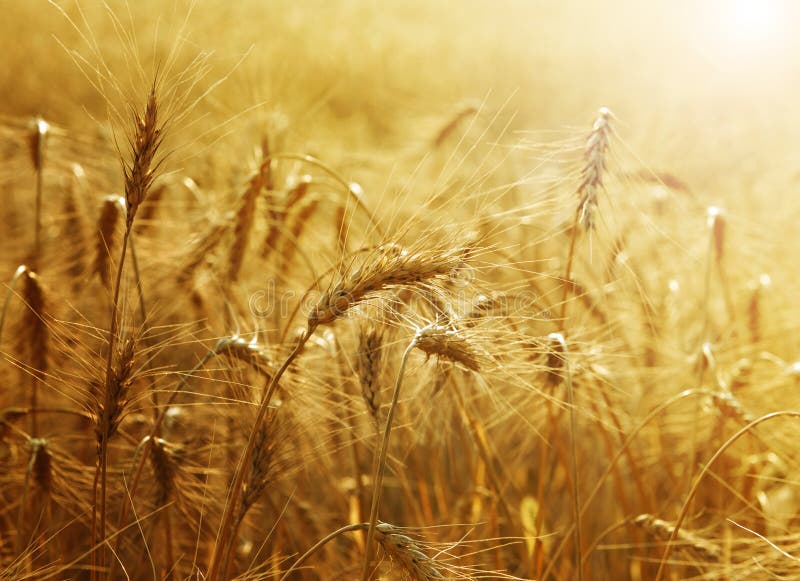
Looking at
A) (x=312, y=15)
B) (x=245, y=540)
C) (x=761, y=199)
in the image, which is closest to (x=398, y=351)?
(x=245, y=540)

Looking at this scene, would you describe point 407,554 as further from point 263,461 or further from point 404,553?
point 263,461

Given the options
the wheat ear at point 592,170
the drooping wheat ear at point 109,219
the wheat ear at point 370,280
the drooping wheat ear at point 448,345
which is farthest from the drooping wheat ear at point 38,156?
the wheat ear at point 592,170

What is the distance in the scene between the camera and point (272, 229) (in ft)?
6.38

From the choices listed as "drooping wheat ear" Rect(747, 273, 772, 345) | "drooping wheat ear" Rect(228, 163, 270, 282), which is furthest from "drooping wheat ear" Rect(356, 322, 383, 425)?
"drooping wheat ear" Rect(747, 273, 772, 345)

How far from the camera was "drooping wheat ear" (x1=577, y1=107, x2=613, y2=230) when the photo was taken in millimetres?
1192

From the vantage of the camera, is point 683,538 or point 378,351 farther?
point 683,538

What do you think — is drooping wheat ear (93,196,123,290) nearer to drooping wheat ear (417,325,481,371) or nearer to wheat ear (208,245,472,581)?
wheat ear (208,245,472,581)

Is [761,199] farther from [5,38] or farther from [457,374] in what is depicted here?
[5,38]

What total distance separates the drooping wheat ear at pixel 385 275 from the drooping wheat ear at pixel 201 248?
2.49 ft

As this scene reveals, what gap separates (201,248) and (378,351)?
72 centimetres

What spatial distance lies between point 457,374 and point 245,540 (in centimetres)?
77

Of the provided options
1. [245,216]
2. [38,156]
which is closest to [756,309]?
[245,216]

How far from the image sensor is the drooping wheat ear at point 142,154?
1.02m

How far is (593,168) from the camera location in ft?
4.01
